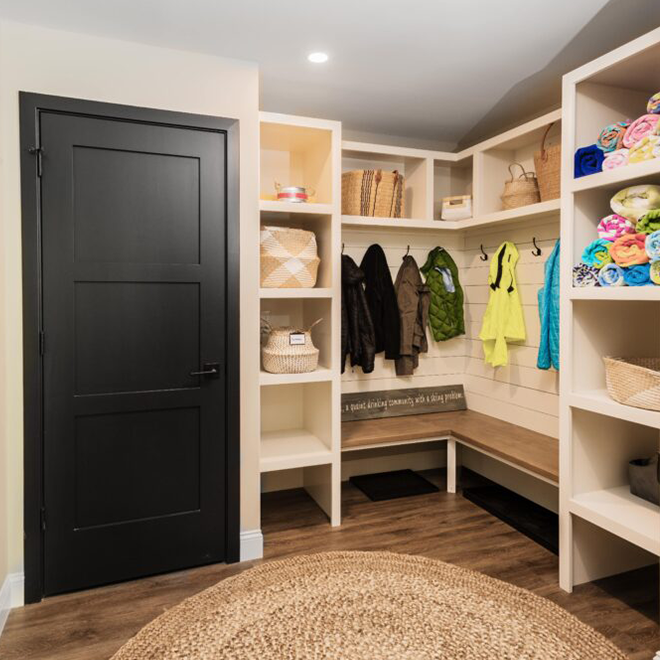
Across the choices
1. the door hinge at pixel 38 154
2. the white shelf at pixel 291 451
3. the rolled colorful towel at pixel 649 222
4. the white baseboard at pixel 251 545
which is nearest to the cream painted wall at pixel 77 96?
the door hinge at pixel 38 154

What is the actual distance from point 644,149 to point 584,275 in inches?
21.3

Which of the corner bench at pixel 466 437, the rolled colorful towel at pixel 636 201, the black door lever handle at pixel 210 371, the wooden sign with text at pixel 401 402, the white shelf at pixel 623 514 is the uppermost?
the rolled colorful towel at pixel 636 201

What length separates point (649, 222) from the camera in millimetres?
2049

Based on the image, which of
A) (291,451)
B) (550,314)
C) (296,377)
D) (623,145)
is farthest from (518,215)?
(291,451)

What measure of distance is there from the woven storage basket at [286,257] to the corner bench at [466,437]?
3.52ft

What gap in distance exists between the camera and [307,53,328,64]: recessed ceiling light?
2.62m

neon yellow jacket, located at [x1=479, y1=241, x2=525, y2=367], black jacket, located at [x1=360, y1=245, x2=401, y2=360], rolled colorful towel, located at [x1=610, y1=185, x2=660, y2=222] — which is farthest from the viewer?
black jacket, located at [x1=360, y1=245, x2=401, y2=360]

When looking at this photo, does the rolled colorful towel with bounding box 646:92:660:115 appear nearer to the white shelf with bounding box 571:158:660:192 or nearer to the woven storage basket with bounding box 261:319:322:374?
the white shelf with bounding box 571:158:660:192

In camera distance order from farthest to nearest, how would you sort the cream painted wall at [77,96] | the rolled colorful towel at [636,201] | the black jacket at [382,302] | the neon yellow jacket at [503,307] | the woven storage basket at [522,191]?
the black jacket at [382,302] → the neon yellow jacket at [503,307] → the woven storage basket at [522,191] → the cream painted wall at [77,96] → the rolled colorful towel at [636,201]

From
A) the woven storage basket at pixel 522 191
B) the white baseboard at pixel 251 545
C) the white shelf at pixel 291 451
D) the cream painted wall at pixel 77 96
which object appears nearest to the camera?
the cream painted wall at pixel 77 96

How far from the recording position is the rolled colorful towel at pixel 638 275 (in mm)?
2072

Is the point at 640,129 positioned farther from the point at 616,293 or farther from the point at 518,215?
the point at 518,215

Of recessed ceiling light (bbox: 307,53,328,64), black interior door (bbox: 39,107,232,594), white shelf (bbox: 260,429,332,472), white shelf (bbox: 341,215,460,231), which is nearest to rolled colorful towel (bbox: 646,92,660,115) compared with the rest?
recessed ceiling light (bbox: 307,53,328,64)

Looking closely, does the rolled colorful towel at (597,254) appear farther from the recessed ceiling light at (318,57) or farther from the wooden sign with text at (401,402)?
the wooden sign with text at (401,402)
